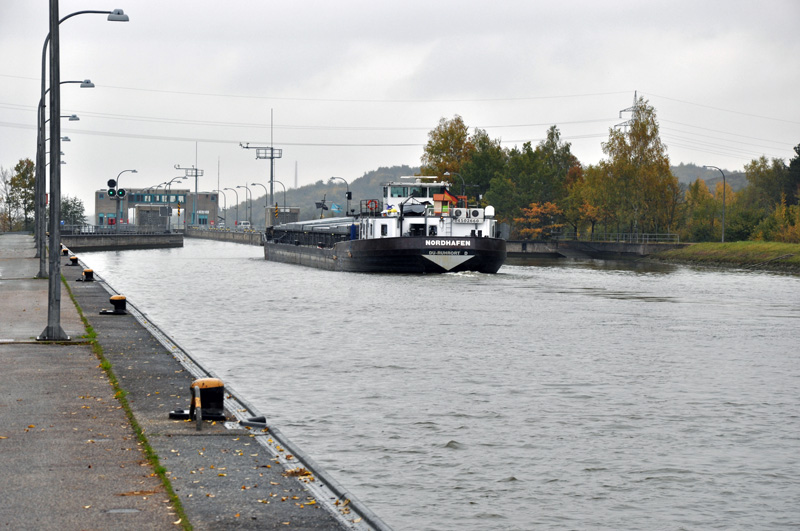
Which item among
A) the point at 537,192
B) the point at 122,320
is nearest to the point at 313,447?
the point at 122,320

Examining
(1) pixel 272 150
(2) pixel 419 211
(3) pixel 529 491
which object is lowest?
(3) pixel 529 491

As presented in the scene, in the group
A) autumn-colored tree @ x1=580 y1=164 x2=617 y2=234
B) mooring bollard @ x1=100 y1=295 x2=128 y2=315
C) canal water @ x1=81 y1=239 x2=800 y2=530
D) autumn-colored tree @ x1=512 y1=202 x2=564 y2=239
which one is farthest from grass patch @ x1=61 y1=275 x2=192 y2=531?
autumn-colored tree @ x1=512 y1=202 x2=564 y2=239

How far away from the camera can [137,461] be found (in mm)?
9977

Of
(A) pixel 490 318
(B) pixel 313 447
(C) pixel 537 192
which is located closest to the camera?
(B) pixel 313 447

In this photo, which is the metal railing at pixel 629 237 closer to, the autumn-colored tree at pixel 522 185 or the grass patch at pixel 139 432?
the autumn-colored tree at pixel 522 185

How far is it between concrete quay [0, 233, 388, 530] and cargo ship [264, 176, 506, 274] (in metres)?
35.2

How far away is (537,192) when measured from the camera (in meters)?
111

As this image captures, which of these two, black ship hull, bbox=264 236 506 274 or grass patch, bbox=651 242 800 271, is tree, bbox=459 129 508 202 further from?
black ship hull, bbox=264 236 506 274

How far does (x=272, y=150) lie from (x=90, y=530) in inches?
4859

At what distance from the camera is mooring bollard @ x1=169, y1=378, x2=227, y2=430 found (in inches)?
477

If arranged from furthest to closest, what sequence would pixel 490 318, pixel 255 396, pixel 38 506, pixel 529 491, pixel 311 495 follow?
pixel 490 318 → pixel 255 396 → pixel 529 491 → pixel 311 495 → pixel 38 506

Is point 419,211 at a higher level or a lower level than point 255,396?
higher

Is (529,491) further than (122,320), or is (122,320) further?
(122,320)

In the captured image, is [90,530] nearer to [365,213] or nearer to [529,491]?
[529,491]
